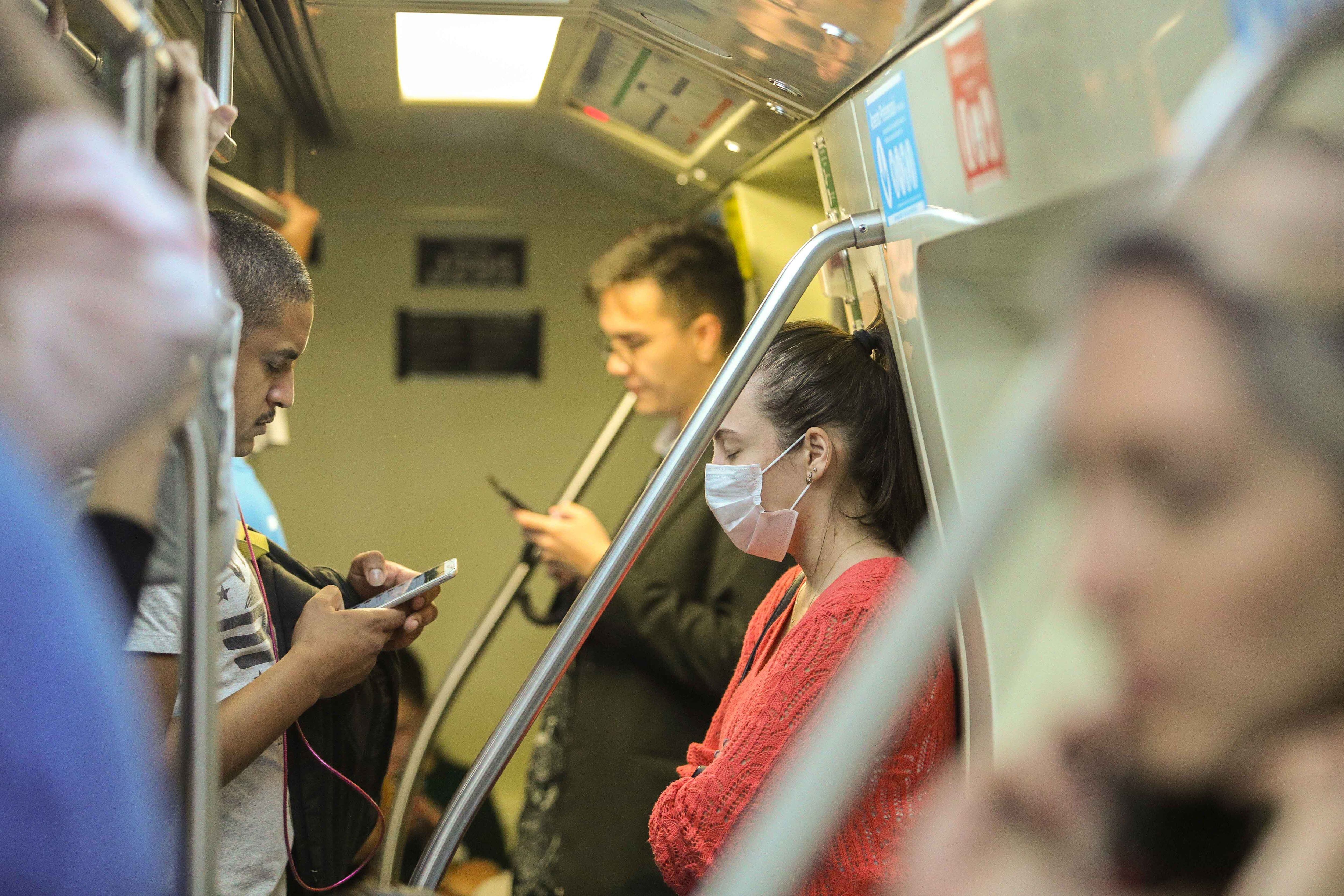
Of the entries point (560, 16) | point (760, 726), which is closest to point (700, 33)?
point (560, 16)

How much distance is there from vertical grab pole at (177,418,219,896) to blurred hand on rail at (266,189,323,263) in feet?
6.54

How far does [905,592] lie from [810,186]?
0.87 meters

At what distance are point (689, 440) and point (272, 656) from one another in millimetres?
531

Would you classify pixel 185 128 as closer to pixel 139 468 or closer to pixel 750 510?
pixel 139 468

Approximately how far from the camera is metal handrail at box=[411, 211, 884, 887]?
1223 mm

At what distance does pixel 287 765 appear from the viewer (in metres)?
1.26

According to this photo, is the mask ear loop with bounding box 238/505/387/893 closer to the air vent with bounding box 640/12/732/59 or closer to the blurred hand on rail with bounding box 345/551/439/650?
the blurred hand on rail with bounding box 345/551/439/650

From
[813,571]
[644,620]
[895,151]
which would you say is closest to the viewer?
[895,151]

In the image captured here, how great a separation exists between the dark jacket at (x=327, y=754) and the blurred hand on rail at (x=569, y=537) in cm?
71

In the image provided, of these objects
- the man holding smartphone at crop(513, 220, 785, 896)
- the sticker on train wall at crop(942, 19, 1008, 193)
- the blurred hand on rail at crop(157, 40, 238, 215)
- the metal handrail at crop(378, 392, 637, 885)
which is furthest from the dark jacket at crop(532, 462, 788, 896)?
the blurred hand on rail at crop(157, 40, 238, 215)

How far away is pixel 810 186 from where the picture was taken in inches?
74.2

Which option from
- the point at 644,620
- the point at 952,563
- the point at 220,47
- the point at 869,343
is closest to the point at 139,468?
the point at 952,563

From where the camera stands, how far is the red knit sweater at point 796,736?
121cm

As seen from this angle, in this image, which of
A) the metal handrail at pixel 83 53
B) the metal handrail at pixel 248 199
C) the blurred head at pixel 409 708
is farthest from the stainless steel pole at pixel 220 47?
the blurred head at pixel 409 708
